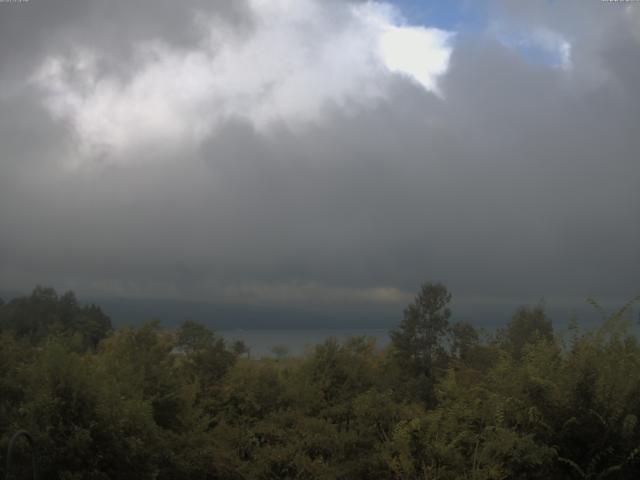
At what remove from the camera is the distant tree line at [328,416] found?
996 cm

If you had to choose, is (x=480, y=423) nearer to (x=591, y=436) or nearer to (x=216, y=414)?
(x=591, y=436)

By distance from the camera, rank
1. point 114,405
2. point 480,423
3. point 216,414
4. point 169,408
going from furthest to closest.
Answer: point 216,414
point 169,408
point 480,423
point 114,405

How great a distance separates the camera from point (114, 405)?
10938 mm

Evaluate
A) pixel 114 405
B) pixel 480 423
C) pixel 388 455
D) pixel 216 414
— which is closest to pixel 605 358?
pixel 480 423

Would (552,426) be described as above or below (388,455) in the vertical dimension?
above

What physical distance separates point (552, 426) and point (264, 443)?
866 cm

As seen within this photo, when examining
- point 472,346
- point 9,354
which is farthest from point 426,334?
point 9,354

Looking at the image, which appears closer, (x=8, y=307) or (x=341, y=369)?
(x=341, y=369)

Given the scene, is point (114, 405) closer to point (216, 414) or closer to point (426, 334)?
point (216, 414)

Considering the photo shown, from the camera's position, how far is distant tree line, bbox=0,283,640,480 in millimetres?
9961

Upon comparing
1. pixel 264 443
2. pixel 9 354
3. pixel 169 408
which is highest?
pixel 9 354

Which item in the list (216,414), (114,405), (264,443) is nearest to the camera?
(114,405)

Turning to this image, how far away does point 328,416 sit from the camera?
15883 mm

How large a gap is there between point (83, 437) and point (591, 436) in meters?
8.29
